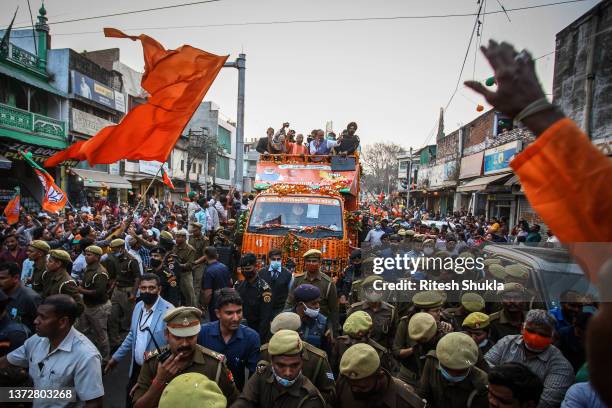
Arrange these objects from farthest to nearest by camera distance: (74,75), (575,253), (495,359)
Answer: (74,75)
(495,359)
(575,253)

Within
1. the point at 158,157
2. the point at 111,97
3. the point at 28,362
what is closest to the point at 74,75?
the point at 111,97

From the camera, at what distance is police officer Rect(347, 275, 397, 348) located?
493 cm

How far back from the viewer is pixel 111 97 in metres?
27.7

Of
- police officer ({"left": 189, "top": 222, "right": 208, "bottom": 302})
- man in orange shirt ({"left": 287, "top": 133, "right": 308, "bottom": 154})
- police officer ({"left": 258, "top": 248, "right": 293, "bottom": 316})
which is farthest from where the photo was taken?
man in orange shirt ({"left": 287, "top": 133, "right": 308, "bottom": 154})

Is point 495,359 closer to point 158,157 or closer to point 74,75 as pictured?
point 158,157

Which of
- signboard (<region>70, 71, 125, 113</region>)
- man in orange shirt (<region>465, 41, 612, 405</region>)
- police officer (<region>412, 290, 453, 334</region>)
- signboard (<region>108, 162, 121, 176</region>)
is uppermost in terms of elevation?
signboard (<region>70, 71, 125, 113</region>)

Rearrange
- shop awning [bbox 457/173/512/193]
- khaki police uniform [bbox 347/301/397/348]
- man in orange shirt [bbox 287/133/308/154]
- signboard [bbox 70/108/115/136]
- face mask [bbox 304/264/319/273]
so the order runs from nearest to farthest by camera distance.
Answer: khaki police uniform [bbox 347/301/397/348], face mask [bbox 304/264/319/273], man in orange shirt [bbox 287/133/308/154], shop awning [bbox 457/173/512/193], signboard [bbox 70/108/115/136]

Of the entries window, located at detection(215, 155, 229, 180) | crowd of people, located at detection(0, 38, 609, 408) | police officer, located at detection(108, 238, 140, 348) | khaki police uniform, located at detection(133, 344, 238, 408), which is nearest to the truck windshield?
crowd of people, located at detection(0, 38, 609, 408)

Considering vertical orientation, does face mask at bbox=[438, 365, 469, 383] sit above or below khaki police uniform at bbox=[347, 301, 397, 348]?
above

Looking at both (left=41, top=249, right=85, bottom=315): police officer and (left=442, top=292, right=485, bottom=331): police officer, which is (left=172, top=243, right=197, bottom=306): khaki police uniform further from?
(left=442, top=292, right=485, bottom=331): police officer

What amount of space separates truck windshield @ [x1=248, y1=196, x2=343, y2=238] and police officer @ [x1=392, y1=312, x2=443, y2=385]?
3.98m

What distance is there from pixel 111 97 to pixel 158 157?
24867mm

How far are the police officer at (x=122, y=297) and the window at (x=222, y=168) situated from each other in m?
42.4

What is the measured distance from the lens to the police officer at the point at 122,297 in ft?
21.2
